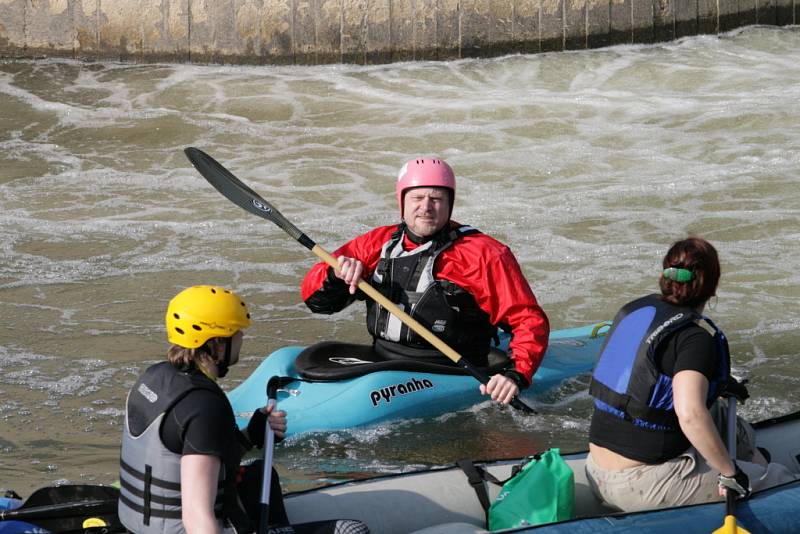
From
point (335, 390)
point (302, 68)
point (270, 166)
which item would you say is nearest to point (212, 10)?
point (302, 68)

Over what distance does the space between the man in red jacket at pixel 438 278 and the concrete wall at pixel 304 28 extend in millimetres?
9479

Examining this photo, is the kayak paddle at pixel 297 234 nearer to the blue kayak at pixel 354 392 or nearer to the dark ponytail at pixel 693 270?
the blue kayak at pixel 354 392

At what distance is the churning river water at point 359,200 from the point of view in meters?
5.72

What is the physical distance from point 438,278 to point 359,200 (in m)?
6.06

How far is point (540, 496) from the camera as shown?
3.53 metres

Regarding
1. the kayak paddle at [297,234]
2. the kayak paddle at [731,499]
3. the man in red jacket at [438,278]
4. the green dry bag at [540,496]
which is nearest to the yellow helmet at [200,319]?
the green dry bag at [540,496]

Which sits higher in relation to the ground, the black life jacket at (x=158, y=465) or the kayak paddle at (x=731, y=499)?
the black life jacket at (x=158, y=465)

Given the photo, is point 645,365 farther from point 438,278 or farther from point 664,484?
point 438,278

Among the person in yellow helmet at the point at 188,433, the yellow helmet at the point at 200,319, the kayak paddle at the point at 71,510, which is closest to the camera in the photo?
the person in yellow helmet at the point at 188,433

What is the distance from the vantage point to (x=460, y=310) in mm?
4996

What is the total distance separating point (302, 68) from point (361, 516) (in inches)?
453

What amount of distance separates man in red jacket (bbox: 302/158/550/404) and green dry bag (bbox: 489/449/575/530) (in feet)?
3.68

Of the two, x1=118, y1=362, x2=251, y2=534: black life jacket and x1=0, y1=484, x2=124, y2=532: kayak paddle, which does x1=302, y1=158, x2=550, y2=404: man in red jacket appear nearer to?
x1=0, y1=484, x2=124, y2=532: kayak paddle

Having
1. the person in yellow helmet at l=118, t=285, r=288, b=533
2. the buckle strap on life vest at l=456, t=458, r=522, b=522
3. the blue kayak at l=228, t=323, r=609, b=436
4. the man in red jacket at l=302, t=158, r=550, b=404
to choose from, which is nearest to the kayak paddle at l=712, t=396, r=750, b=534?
the buckle strap on life vest at l=456, t=458, r=522, b=522
